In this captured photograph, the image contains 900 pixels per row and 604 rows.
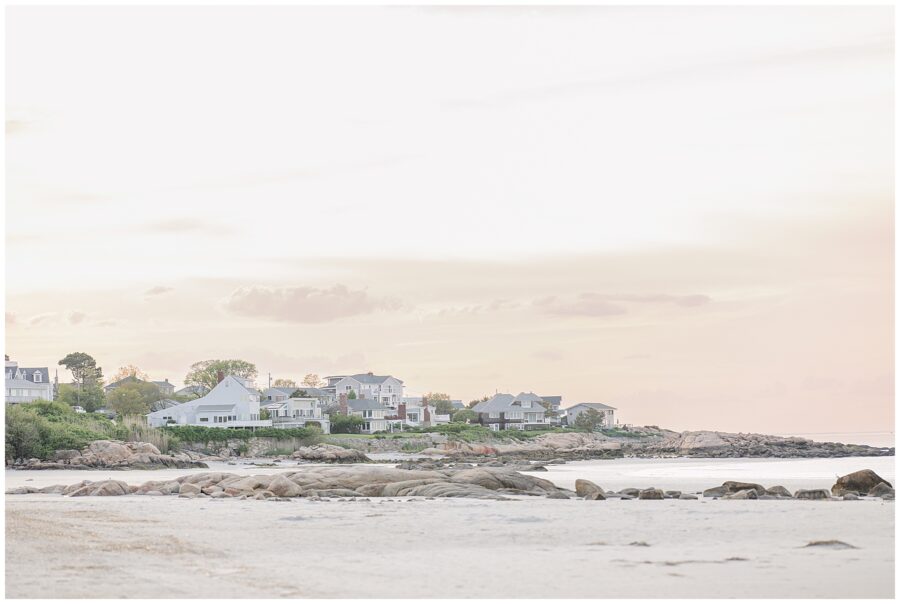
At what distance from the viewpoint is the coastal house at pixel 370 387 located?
149 meters

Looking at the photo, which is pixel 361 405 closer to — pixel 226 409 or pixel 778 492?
pixel 226 409

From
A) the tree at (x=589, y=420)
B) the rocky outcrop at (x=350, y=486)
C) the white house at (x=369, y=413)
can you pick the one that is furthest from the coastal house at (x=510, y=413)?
the rocky outcrop at (x=350, y=486)

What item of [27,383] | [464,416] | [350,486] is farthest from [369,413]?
[350,486]

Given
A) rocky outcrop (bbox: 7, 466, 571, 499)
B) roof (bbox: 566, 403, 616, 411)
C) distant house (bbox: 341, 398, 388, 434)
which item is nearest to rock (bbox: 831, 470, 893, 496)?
rocky outcrop (bbox: 7, 466, 571, 499)

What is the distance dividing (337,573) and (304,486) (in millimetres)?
17745

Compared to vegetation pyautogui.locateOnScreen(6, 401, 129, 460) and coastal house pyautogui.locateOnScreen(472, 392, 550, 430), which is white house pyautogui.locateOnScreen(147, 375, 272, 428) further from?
coastal house pyautogui.locateOnScreen(472, 392, 550, 430)

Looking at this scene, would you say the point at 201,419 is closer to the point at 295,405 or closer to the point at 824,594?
the point at 295,405

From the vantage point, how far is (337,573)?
17016mm

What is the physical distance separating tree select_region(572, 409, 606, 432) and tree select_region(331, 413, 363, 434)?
42.6 m

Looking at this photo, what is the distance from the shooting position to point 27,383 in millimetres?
116875

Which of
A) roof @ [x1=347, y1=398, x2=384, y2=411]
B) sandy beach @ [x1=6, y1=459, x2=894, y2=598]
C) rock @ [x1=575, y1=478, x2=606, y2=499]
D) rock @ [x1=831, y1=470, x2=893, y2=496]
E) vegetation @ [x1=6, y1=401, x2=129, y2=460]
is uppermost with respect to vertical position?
roof @ [x1=347, y1=398, x2=384, y2=411]

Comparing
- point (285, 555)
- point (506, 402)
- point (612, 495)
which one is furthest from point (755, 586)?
point (506, 402)

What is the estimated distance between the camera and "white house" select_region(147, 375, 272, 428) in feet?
348

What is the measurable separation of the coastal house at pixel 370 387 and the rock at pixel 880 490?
115 m
